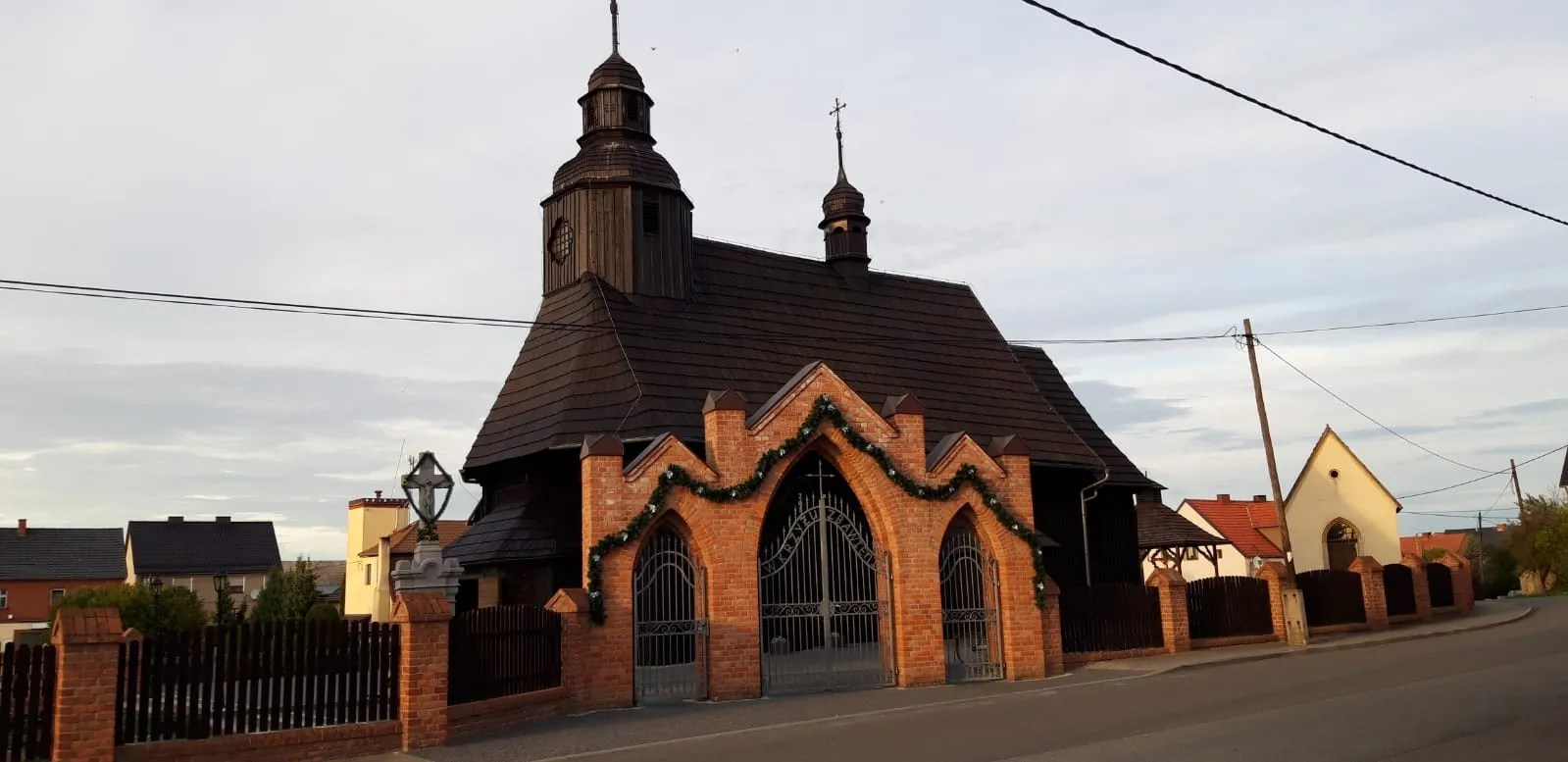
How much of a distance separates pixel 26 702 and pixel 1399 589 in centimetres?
3252

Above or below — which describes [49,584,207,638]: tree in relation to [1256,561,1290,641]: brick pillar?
above

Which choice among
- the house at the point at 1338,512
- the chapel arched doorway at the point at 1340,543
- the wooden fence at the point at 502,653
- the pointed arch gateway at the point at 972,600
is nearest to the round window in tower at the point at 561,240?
the pointed arch gateway at the point at 972,600

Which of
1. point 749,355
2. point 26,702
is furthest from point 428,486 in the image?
point 749,355

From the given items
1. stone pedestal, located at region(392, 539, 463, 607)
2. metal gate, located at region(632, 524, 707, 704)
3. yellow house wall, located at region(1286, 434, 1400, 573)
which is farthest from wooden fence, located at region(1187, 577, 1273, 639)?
yellow house wall, located at region(1286, 434, 1400, 573)

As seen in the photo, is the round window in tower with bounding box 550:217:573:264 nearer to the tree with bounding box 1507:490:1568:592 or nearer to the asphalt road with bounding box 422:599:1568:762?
the asphalt road with bounding box 422:599:1568:762

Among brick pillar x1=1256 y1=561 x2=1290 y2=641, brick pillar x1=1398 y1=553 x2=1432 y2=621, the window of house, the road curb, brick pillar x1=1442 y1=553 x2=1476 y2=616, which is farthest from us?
brick pillar x1=1442 y1=553 x2=1476 y2=616

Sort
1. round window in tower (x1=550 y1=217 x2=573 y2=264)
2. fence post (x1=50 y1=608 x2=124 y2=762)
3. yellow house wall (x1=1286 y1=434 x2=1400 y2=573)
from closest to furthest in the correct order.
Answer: fence post (x1=50 y1=608 x2=124 y2=762) < round window in tower (x1=550 y1=217 x2=573 y2=264) < yellow house wall (x1=1286 y1=434 x2=1400 y2=573)

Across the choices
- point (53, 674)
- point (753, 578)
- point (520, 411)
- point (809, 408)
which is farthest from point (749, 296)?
point (53, 674)

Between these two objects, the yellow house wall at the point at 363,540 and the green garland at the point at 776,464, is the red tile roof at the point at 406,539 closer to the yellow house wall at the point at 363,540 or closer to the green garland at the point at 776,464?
the yellow house wall at the point at 363,540

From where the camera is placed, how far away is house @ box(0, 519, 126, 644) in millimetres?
58781

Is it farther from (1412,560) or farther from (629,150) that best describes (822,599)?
(1412,560)

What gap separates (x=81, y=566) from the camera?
6131cm

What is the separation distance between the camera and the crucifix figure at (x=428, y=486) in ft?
50.6

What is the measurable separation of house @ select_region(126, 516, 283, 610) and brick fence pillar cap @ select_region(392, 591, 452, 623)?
5274 centimetres
